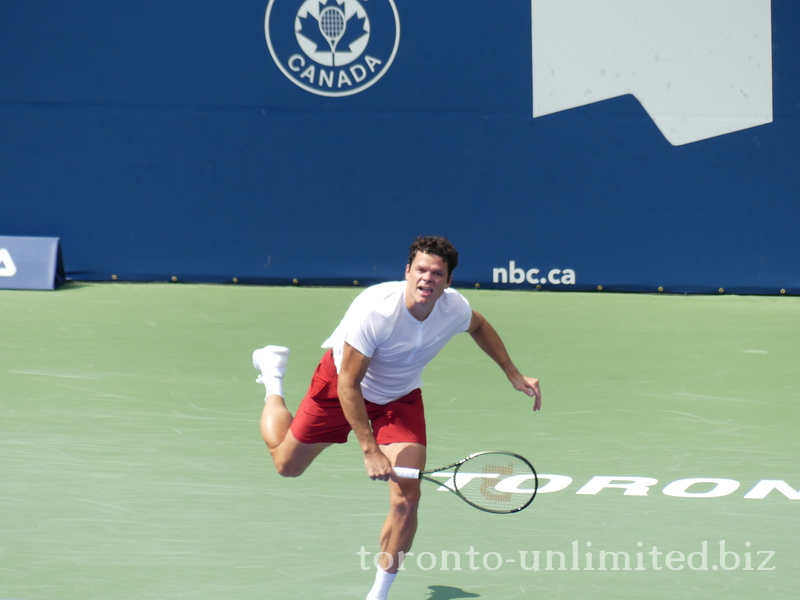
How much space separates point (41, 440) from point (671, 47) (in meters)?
7.87

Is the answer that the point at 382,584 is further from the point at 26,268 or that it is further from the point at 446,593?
the point at 26,268

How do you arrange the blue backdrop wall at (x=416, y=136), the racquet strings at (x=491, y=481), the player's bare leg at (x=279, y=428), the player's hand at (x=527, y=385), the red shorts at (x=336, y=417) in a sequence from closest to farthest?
the racquet strings at (x=491, y=481) < the red shorts at (x=336, y=417) < the player's hand at (x=527, y=385) < the player's bare leg at (x=279, y=428) < the blue backdrop wall at (x=416, y=136)

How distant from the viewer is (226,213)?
12227 millimetres

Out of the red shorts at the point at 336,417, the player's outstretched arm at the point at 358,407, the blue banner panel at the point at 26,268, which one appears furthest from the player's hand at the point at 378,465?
the blue banner panel at the point at 26,268

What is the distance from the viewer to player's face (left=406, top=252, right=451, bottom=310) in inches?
185

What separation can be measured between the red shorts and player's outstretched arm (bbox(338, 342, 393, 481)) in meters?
0.31

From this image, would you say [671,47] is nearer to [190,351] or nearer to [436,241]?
[190,351]

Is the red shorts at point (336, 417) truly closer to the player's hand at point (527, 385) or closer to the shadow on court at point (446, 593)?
the player's hand at point (527, 385)

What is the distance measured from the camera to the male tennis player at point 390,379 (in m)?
4.71

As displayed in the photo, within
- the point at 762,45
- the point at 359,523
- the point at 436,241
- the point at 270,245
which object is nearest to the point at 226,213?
the point at 270,245

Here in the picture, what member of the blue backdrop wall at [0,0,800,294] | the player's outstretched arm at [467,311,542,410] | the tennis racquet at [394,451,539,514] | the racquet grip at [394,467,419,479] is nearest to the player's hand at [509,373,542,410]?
the player's outstretched arm at [467,311,542,410]

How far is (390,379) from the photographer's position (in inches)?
201

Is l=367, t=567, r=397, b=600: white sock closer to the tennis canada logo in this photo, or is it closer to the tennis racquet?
the tennis racquet

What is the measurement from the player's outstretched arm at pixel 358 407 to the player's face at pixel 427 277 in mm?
362
